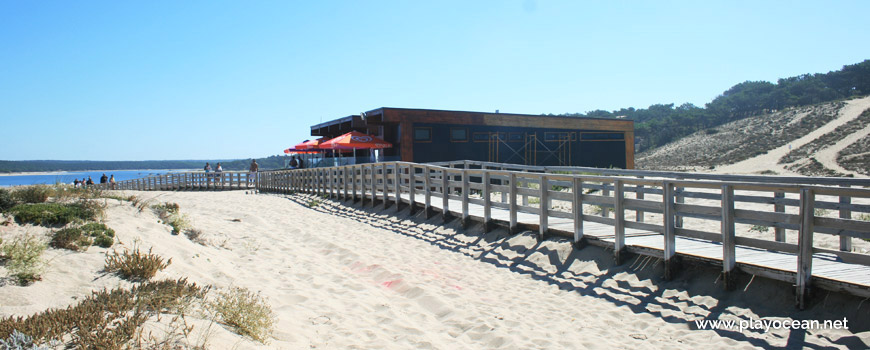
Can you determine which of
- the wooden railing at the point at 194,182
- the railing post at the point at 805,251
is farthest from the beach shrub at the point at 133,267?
the wooden railing at the point at 194,182

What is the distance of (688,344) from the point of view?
4867 mm

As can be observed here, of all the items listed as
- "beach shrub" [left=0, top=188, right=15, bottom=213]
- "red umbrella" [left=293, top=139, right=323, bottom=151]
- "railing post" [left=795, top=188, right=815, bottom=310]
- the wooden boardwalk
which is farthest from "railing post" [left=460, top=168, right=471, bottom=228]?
"red umbrella" [left=293, top=139, right=323, bottom=151]

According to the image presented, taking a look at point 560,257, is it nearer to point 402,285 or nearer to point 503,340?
point 402,285

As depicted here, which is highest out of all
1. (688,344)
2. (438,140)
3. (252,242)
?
(438,140)

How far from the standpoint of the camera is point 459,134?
2433cm

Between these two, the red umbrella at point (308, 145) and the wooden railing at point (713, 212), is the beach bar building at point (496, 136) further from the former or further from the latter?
the wooden railing at point (713, 212)

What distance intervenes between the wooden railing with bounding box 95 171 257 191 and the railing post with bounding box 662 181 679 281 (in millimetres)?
25985

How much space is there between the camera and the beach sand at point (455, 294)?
181 inches

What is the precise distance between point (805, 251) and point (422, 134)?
62.0ft

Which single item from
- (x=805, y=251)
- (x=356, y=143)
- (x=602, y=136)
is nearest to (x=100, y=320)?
(x=805, y=251)

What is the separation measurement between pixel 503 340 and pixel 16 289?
13.3 feet

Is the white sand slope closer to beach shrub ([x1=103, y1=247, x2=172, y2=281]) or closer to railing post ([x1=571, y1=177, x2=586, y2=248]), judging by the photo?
railing post ([x1=571, y1=177, x2=586, y2=248])

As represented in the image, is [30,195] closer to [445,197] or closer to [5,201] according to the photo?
[5,201]

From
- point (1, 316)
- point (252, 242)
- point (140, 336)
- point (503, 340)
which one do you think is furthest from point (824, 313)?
point (252, 242)
